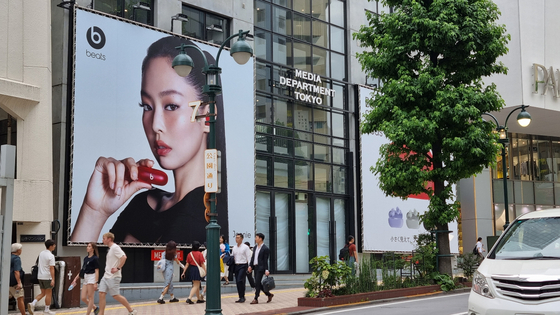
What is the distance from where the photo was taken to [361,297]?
17359mm

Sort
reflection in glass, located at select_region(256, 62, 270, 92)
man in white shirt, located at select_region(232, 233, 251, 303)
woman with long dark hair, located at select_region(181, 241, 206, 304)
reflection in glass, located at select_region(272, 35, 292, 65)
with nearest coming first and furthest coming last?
man in white shirt, located at select_region(232, 233, 251, 303) < woman with long dark hair, located at select_region(181, 241, 206, 304) < reflection in glass, located at select_region(256, 62, 270, 92) < reflection in glass, located at select_region(272, 35, 292, 65)

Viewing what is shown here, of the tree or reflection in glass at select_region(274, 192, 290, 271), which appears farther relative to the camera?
reflection in glass at select_region(274, 192, 290, 271)

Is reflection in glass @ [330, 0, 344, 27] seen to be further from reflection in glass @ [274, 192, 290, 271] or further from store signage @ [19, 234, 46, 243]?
store signage @ [19, 234, 46, 243]

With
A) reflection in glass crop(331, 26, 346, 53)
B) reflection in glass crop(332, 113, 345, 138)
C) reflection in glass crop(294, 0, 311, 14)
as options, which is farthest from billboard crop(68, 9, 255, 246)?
reflection in glass crop(331, 26, 346, 53)

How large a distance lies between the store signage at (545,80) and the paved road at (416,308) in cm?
2095

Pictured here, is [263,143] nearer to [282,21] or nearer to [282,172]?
[282,172]

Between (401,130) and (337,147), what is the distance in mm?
13758

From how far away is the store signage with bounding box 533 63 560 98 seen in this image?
3553cm

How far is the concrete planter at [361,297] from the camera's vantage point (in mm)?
16542

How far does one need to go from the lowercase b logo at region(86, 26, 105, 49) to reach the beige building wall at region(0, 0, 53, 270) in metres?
2.89

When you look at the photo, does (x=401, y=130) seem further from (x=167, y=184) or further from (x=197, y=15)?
(x=197, y=15)

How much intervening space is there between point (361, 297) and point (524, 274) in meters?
9.83

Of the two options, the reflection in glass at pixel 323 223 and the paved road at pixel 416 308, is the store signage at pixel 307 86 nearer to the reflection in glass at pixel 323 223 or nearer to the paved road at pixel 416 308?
the reflection in glass at pixel 323 223

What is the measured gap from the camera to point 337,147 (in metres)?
33.7
